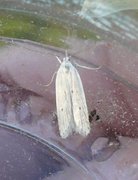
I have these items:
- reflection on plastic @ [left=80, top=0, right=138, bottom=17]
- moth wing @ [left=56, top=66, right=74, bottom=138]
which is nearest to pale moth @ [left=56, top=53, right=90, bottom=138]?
moth wing @ [left=56, top=66, right=74, bottom=138]

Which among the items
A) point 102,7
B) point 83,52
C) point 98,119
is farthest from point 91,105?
point 102,7

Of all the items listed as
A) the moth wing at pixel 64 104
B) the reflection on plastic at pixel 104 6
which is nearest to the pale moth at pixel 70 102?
the moth wing at pixel 64 104

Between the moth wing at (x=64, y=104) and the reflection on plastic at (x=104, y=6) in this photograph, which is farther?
the reflection on plastic at (x=104, y=6)

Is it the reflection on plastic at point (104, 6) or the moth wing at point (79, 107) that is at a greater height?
the reflection on plastic at point (104, 6)

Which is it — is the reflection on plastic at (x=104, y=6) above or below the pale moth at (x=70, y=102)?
above

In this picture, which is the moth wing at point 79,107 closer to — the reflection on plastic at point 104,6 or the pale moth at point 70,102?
the pale moth at point 70,102

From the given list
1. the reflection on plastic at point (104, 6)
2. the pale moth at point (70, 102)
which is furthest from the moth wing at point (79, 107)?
the reflection on plastic at point (104, 6)
